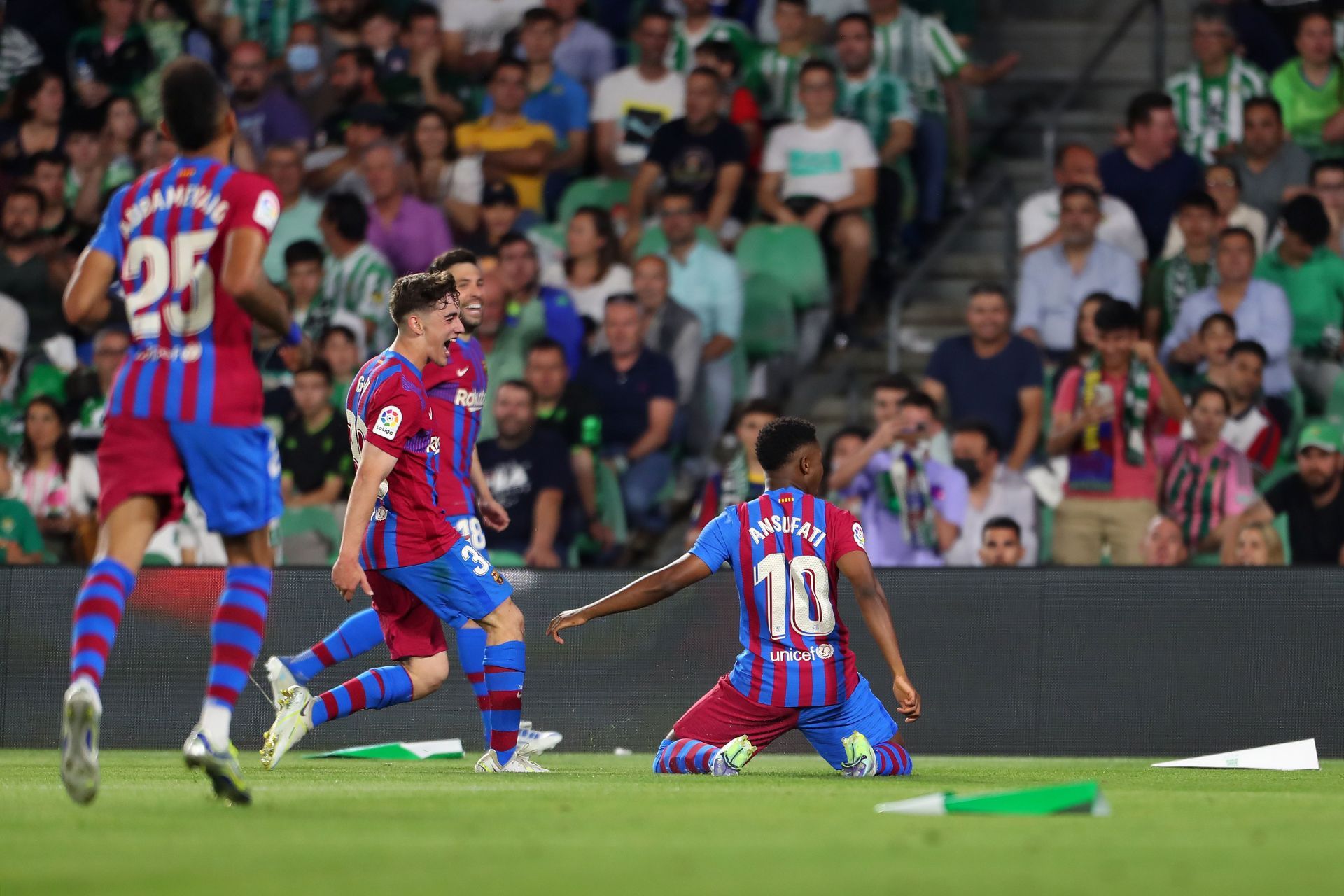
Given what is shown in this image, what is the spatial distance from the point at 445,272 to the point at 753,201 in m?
6.28

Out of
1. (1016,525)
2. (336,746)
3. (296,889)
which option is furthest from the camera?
(1016,525)

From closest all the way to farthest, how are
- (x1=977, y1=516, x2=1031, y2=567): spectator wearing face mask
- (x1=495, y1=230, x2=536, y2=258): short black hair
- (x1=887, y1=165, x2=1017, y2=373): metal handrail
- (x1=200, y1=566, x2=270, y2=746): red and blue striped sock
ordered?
(x1=200, y1=566, x2=270, y2=746): red and blue striped sock → (x1=977, y1=516, x2=1031, y2=567): spectator wearing face mask → (x1=495, y1=230, x2=536, y2=258): short black hair → (x1=887, y1=165, x2=1017, y2=373): metal handrail

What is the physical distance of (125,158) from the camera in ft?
47.8

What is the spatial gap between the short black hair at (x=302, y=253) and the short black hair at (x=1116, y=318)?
529cm

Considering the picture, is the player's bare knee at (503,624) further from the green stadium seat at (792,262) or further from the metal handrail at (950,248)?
the metal handrail at (950,248)

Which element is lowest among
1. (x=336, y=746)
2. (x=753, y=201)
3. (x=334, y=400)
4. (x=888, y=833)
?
(x=336, y=746)

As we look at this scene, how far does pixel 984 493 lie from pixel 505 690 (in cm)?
457

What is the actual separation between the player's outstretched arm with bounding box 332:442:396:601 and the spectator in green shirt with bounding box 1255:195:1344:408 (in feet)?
22.8

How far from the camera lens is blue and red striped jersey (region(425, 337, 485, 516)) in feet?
26.0

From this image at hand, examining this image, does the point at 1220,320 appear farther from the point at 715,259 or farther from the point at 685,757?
the point at 685,757

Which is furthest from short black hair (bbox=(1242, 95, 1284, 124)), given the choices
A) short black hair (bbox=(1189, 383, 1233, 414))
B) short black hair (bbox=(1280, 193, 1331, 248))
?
short black hair (bbox=(1189, 383, 1233, 414))

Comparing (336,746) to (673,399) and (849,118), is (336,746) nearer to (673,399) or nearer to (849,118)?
(673,399)

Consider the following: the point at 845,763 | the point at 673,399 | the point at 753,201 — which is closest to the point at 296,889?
the point at 845,763

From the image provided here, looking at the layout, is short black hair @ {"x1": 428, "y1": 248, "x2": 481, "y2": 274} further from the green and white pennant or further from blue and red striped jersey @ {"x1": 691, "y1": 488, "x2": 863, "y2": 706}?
the green and white pennant
